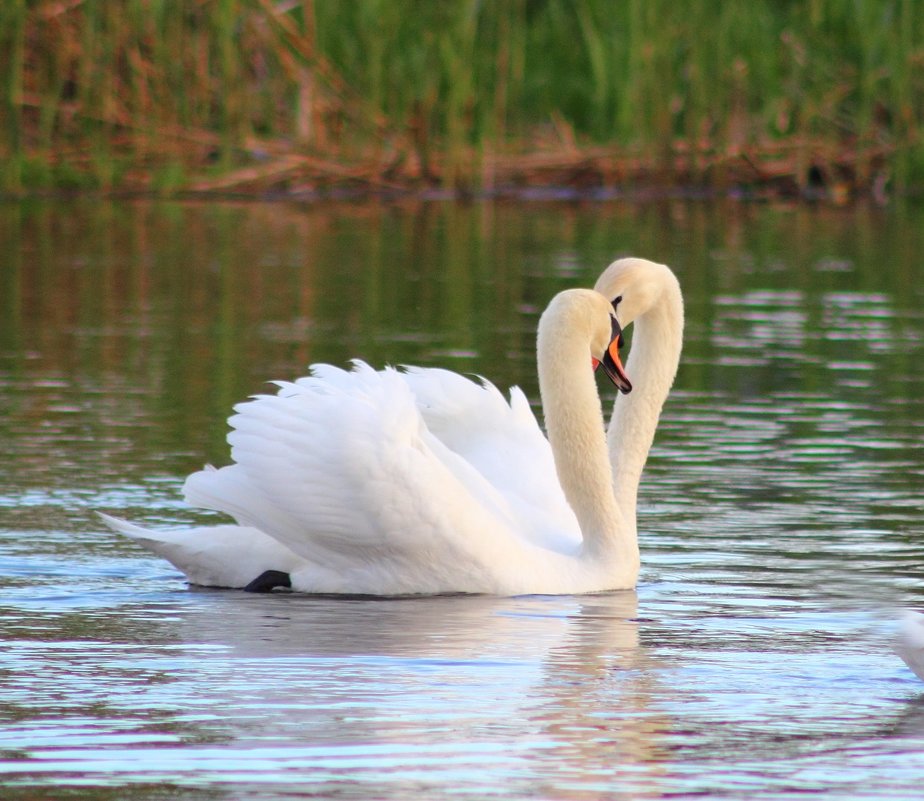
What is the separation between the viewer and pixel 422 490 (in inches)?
267

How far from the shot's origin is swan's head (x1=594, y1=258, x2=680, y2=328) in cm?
762

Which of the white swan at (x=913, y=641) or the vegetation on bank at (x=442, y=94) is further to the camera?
the vegetation on bank at (x=442, y=94)

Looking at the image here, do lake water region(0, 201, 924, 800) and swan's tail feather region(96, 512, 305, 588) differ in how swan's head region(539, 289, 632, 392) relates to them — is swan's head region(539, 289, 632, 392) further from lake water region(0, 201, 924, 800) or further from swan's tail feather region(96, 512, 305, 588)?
swan's tail feather region(96, 512, 305, 588)

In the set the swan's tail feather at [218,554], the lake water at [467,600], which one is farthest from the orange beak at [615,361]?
the swan's tail feather at [218,554]

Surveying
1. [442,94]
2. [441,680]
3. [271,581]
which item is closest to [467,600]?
[271,581]

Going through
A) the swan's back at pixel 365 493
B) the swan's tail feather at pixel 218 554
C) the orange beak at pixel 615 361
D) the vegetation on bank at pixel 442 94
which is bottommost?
the swan's tail feather at pixel 218 554

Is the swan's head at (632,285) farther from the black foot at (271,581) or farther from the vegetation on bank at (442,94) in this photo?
the vegetation on bank at (442,94)

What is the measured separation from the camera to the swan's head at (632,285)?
7625 millimetres

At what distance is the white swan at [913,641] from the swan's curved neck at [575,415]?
5.59 ft

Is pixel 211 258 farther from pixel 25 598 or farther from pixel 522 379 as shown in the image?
pixel 25 598

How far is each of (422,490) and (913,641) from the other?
5.78 ft

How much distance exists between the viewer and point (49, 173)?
2270 centimetres

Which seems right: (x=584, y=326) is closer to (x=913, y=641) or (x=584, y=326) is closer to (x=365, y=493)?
(x=365, y=493)

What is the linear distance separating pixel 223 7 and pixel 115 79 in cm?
170
